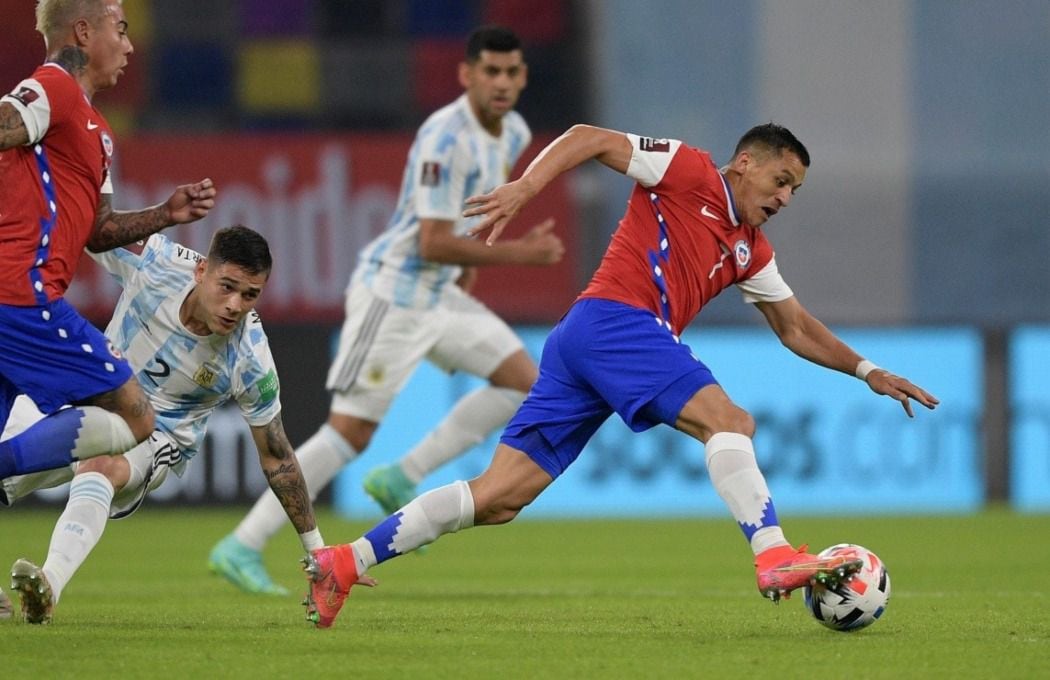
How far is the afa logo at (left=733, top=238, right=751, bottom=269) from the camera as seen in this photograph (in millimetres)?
6168

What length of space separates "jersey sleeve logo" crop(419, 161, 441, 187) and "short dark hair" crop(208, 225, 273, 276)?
252cm

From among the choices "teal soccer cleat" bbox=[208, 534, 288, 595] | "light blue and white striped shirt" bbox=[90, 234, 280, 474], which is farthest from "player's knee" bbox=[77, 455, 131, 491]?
"teal soccer cleat" bbox=[208, 534, 288, 595]

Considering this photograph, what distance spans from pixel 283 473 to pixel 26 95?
1.58m

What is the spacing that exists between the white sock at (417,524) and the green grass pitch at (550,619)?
0.25 m

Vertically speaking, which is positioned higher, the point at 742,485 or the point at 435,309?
the point at 742,485

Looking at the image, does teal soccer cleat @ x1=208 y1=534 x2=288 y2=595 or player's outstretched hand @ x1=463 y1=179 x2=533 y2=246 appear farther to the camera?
teal soccer cleat @ x1=208 y1=534 x2=288 y2=595

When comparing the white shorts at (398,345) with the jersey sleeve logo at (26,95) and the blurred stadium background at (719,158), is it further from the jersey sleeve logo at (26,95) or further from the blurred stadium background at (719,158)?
the blurred stadium background at (719,158)

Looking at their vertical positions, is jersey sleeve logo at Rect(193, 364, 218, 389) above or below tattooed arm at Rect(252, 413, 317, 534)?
above

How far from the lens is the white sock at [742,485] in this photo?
5598mm

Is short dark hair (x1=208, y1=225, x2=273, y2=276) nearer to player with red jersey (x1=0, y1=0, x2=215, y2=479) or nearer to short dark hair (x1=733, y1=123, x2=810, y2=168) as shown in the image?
player with red jersey (x1=0, y1=0, x2=215, y2=479)

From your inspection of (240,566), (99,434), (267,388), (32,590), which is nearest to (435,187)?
(240,566)

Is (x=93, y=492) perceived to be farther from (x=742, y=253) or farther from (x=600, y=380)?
(x=742, y=253)

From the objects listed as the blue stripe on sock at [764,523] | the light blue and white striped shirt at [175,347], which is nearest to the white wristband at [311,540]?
the light blue and white striped shirt at [175,347]

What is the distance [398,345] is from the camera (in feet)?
27.9
